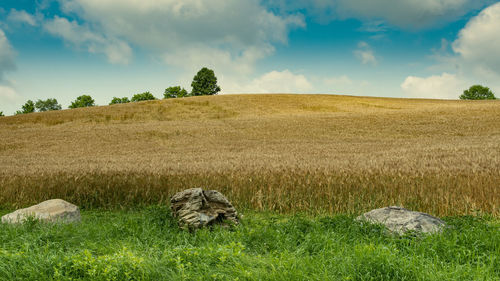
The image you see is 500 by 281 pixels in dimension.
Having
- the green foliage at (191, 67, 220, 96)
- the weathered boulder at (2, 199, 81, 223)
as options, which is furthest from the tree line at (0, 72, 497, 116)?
the weathered boulder at (2, 199, 81, 223)

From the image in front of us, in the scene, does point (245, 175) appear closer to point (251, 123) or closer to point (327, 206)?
point (327, 206)

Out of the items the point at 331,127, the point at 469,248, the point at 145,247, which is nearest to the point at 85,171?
the point at 145,247

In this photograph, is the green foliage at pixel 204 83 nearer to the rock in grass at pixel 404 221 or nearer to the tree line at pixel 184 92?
the tree line at pixel 184 92

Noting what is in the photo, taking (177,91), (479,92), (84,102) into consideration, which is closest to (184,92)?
(177,91)

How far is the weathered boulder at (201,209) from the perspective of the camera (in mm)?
6992

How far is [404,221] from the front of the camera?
648cm

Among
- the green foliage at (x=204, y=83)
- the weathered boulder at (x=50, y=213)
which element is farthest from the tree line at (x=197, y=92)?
the weathered boulder at (x=50, y=213)

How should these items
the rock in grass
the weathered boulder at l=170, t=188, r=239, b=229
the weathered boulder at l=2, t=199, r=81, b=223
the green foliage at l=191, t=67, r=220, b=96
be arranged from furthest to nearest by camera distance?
1. the green foliage at l=191, t=67, r=220, b=96
2. the weathered boulder at l=2, t=199, r=81, b=223
3. the weathered boulder at l=170, t=188, r=239, b=229
4. the rock in grass

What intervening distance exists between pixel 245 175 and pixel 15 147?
22.2 m

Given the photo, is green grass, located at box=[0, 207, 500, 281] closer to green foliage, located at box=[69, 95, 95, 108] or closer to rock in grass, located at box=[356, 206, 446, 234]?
rock in grass, located at box=[356, 206, 446, 234]

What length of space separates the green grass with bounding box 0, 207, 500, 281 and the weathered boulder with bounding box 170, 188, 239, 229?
0.22 metres

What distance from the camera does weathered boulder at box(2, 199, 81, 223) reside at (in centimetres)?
781

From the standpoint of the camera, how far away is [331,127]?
31484mm

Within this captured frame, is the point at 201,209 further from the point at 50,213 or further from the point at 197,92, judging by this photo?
the point at 197,92
